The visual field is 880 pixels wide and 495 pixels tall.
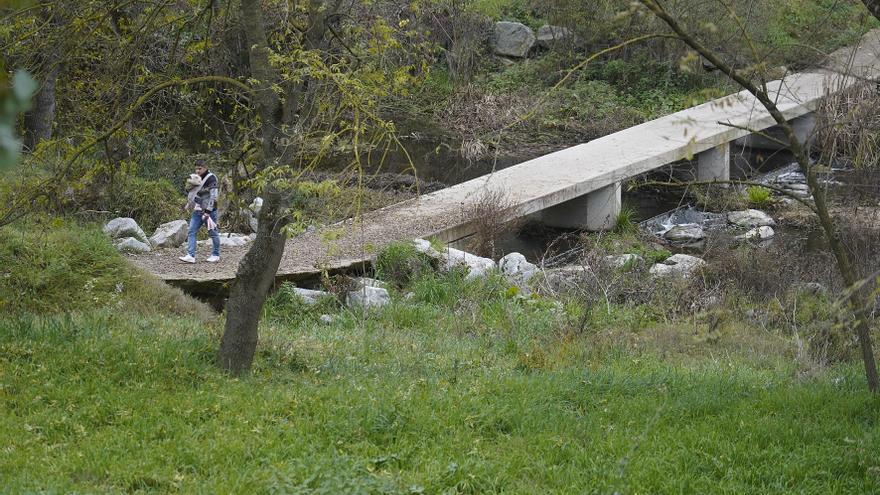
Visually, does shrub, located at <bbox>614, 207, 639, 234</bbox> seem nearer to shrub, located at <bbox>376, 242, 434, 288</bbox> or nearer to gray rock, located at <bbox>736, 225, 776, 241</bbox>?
gray rock, located at <bbox>736, 225, 776, 241</bbox>

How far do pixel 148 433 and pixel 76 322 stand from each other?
247 centimetres

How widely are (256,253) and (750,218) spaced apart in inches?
484

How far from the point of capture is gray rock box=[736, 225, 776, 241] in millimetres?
14325

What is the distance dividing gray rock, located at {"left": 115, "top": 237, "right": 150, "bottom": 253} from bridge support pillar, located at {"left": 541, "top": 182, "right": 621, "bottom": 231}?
7.49 m

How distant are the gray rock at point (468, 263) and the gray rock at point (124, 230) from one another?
4.01 meters

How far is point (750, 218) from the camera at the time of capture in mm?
16719

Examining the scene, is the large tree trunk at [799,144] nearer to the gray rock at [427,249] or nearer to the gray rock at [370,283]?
the gray rock at [370,283]

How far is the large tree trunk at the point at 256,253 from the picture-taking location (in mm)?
6359

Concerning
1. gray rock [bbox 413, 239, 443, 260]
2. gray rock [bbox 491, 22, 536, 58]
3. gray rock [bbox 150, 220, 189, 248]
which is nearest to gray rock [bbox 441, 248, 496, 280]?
gray rock [bbox 413, 239, 443, 260]

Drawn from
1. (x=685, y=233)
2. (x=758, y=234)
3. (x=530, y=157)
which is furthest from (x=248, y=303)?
(x=530, y=157)

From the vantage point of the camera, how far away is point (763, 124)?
64.6ft

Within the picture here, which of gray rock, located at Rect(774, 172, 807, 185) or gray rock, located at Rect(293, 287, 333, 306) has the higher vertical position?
gray rock, located at Rect(774, 172, 807, 185)

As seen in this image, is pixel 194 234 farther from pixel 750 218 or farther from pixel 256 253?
pixel 750 218

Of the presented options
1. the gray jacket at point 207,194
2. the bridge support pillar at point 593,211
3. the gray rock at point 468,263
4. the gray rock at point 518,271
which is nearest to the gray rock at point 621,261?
the gray rock at point 518,271
